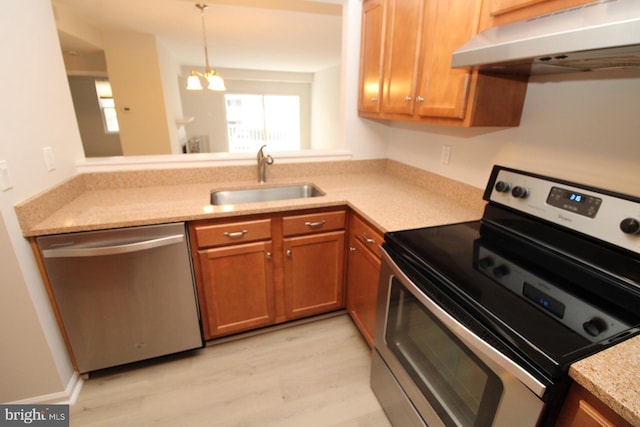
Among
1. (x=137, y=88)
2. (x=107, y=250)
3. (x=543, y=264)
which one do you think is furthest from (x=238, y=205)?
(x=137, y=88)

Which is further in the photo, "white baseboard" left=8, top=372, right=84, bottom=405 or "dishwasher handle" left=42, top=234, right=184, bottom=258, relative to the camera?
"white baseboard" left=8, top=372, right=84, bottom=405

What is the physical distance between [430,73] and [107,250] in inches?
68.1

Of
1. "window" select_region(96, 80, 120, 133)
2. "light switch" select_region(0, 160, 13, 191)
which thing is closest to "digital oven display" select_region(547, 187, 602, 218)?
"light switch" select_region(0, 160, 13, 191)

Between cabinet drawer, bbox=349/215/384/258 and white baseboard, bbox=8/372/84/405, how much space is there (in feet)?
5.50

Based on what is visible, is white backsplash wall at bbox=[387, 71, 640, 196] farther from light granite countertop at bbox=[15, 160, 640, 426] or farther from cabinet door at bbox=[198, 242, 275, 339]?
cabinet door at bbox=[198, 242, 275, 339]

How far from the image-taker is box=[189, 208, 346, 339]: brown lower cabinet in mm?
1643

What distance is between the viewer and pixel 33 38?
1437 millimetres

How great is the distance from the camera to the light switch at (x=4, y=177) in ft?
3.88

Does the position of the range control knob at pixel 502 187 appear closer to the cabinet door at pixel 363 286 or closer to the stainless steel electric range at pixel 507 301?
the stainless steel electric range at pixel 507 301

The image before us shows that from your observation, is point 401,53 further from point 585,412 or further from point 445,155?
point 585,412

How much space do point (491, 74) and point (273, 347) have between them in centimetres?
183

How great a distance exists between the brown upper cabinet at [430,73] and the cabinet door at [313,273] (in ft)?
2.85

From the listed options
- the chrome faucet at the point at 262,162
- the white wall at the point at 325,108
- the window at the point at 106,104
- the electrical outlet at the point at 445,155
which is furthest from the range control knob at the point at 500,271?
the window at the point at 106,104

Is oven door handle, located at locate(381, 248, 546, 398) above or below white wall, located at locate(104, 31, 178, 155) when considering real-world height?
below
